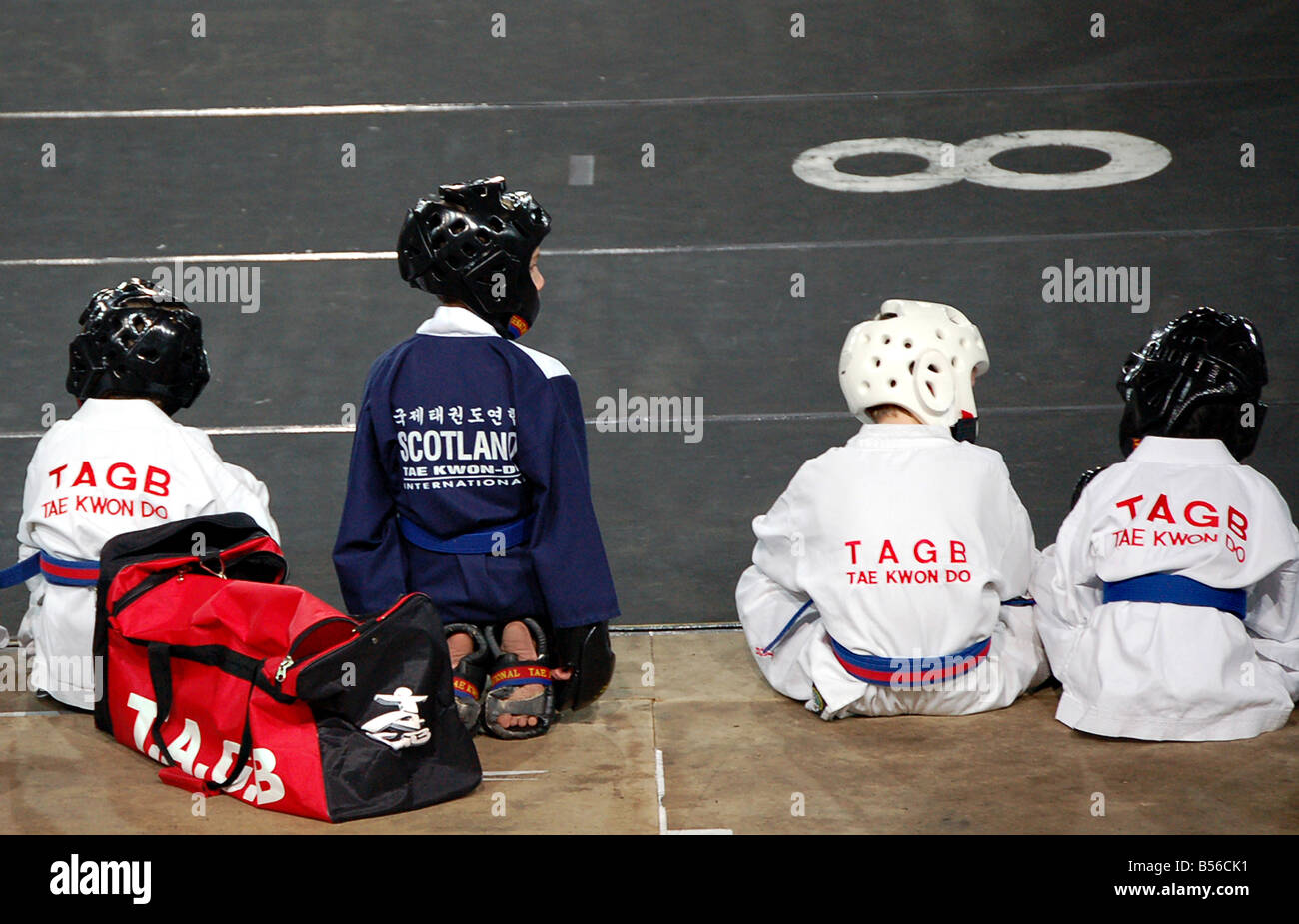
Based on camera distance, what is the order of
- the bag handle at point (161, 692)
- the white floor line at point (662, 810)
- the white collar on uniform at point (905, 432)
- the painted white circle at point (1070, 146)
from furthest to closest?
the painted white circle at point (1070, 146), the white collar on uniform at point (905, 432), the bag handle at point (161, 692), the white floor line at point (662, 810)

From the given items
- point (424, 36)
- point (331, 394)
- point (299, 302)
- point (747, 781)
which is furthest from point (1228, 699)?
point (424, 36)

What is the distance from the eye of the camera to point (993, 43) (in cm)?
599

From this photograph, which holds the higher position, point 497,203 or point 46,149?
point 46,149

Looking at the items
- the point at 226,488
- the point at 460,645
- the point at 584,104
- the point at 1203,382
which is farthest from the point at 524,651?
the point at 584,104

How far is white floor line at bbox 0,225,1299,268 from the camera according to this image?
212 inches

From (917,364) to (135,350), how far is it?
1713mm

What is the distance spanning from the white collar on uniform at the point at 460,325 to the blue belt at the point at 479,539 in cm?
42

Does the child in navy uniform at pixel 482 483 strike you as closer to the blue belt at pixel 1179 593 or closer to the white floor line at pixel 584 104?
the blue belt at pixel 1179 593

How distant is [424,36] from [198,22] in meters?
0.98

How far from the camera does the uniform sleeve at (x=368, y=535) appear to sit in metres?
3.12

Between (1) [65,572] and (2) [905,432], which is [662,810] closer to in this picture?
(2) [905,432]

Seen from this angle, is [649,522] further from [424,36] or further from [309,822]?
[424,36]

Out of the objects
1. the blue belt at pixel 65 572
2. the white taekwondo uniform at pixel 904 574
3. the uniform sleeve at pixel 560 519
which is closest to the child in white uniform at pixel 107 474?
the blue belt at pixel 65 572

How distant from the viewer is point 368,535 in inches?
123
